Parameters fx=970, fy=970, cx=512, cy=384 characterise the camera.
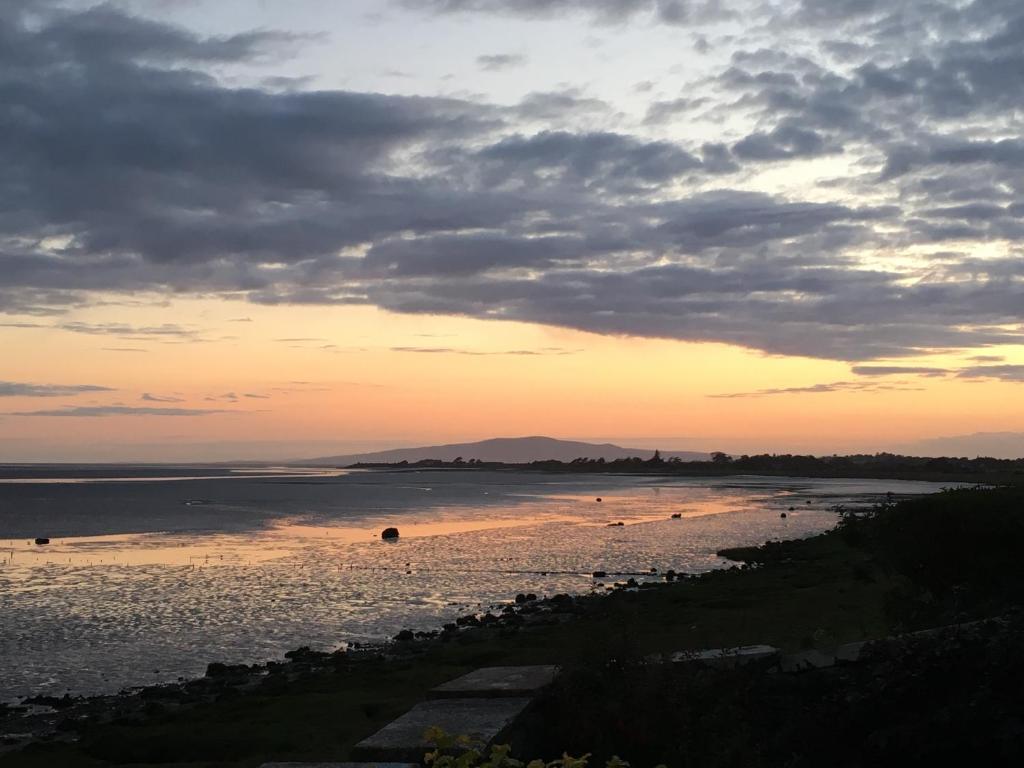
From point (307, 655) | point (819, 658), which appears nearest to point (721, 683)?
point (819, 658)

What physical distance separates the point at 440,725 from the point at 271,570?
37765 millimetres

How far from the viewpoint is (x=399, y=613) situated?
106 ft

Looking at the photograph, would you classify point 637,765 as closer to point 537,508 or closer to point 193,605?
point 193,605

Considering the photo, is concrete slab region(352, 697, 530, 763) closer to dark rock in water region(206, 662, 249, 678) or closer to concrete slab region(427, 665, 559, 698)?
concrete slab region(427, 665, 559, 698)

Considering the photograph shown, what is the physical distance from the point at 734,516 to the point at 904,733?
→ 3016 inches

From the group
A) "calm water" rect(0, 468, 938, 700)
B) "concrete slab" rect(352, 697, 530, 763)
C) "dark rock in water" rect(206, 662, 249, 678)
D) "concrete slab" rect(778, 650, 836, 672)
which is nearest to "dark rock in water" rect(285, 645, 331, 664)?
"calm water" rect(0, 468, 938, 700)

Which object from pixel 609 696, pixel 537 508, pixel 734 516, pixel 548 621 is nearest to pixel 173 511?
pixel 537 508

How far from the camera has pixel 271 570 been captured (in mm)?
44250

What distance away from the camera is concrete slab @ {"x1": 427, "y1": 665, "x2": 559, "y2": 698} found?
9.38 m

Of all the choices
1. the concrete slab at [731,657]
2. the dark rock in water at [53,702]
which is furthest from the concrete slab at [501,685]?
the dark rock in water at [53,702]

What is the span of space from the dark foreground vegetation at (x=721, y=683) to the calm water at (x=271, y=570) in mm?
3821

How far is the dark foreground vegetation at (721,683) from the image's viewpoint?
7234 mm

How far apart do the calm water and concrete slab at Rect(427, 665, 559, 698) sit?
621 inches

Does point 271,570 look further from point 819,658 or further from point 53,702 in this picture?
point 819,658
